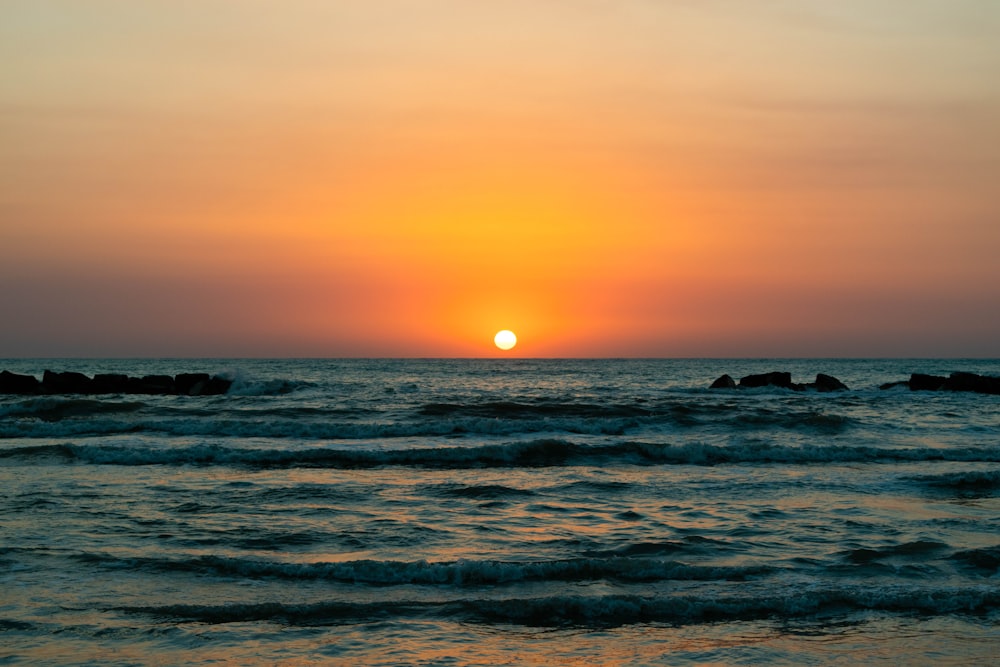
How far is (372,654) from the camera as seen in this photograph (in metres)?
7.64

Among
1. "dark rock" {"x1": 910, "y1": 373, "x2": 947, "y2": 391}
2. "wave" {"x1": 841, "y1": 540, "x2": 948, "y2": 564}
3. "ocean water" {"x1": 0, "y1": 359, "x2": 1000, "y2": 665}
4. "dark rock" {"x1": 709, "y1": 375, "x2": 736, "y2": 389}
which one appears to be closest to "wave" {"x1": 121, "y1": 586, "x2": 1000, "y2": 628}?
"ocean water" {"x1": 0, "y1": 359, "x2": 1000, "y2": 665}

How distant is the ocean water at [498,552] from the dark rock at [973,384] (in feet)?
90.2

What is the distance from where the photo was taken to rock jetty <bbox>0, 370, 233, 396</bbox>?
46000 mm

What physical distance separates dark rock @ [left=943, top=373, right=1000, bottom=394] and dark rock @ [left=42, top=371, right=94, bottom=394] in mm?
47607

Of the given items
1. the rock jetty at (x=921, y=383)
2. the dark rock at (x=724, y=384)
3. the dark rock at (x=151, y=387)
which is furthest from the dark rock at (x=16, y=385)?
the rock jetty at (x=921, y=383)

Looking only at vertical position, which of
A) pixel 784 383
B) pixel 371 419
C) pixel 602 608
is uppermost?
pixel 784 383

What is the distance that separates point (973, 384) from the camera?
4847 centimetres

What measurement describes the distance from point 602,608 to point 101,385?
44.3 m

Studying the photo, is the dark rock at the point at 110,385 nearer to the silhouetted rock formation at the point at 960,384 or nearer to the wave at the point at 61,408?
the wave at the point at 61,408

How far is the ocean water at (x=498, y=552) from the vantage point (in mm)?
8023

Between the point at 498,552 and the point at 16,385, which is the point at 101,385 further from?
Result: the point at 498,552

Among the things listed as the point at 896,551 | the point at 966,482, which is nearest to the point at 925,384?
the point at 966,482

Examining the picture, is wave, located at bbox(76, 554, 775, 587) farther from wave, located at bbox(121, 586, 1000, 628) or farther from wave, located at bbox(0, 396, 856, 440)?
wave, located at bbox(0, 396, 856, 440)

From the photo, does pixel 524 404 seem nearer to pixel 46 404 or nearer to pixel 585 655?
pixel 46 404
